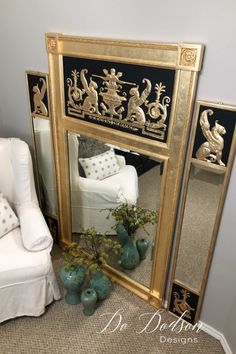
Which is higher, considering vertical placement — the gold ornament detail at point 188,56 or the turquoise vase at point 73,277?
the gold ornament detail at point 188,56

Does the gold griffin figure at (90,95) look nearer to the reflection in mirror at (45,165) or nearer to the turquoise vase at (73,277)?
the reflection in mirror at (45,165)

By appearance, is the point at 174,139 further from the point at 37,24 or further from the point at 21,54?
the point at 21,54

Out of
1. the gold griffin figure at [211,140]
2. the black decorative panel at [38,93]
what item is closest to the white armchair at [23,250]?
the black decorative panel at [38,93]

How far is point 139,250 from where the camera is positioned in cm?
175

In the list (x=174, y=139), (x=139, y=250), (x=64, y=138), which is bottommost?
(x=139, y=250)

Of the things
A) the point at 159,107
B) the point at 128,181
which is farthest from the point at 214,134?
the point at 128,181

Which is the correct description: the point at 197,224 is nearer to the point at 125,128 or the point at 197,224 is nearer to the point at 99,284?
the point at 125,128

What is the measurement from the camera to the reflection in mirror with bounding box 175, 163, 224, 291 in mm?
1271

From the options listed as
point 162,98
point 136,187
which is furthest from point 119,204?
point 162,98

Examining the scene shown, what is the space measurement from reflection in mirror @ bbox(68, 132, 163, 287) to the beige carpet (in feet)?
0.82

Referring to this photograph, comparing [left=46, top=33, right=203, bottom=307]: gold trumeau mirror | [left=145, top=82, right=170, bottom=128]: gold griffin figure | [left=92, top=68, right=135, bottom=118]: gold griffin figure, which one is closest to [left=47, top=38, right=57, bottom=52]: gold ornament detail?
[left=46, top=33, right=203, bottom=307]: gold trumeau mirror

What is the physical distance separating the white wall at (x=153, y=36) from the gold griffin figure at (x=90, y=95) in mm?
209

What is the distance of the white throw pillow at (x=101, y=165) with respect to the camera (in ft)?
5.34

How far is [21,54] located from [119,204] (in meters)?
1.05
